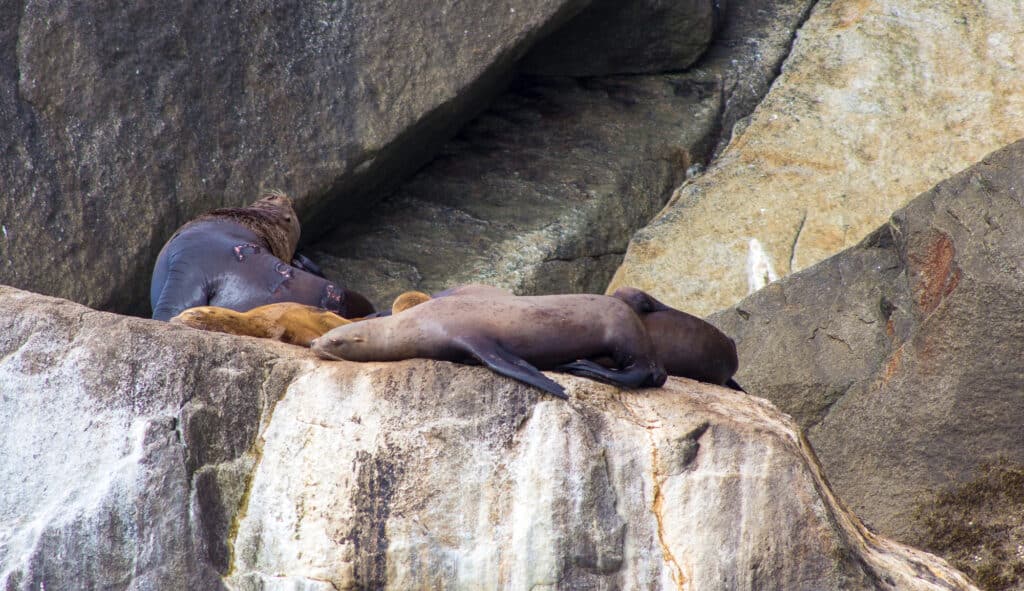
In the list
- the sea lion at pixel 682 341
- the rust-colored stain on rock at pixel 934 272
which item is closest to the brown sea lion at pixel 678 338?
the sea lion at pixel 682 341

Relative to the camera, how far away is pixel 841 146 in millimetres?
8461

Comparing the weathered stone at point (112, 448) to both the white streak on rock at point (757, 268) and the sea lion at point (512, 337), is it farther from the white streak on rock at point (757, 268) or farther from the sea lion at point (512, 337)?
the white streak on rock at point (757, 268)

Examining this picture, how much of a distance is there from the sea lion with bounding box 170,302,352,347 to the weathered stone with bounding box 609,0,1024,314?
340 cm

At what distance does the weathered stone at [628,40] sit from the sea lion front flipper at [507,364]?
16.6 feet

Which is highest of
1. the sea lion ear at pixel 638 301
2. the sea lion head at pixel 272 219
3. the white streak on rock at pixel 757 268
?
the sea lion head at pixel 272 219

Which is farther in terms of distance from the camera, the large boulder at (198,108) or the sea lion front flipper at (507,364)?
the large boulder at (198,108)

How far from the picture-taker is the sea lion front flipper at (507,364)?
13.0 feet

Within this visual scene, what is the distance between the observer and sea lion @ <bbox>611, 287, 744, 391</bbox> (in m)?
5.04

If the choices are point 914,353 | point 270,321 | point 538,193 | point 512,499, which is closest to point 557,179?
point 538,193

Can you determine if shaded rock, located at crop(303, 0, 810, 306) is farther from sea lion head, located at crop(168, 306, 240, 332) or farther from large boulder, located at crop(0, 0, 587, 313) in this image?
sea lion head, located at crop(168, 306, 240, 332)

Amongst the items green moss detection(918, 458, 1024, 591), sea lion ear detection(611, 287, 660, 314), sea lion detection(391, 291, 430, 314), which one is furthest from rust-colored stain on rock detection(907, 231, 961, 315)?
sea lion detection(391, 291, 430, 314)

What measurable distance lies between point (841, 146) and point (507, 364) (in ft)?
16.5

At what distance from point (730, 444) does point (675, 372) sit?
1119 millimetres

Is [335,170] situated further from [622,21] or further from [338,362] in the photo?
[338,362]
